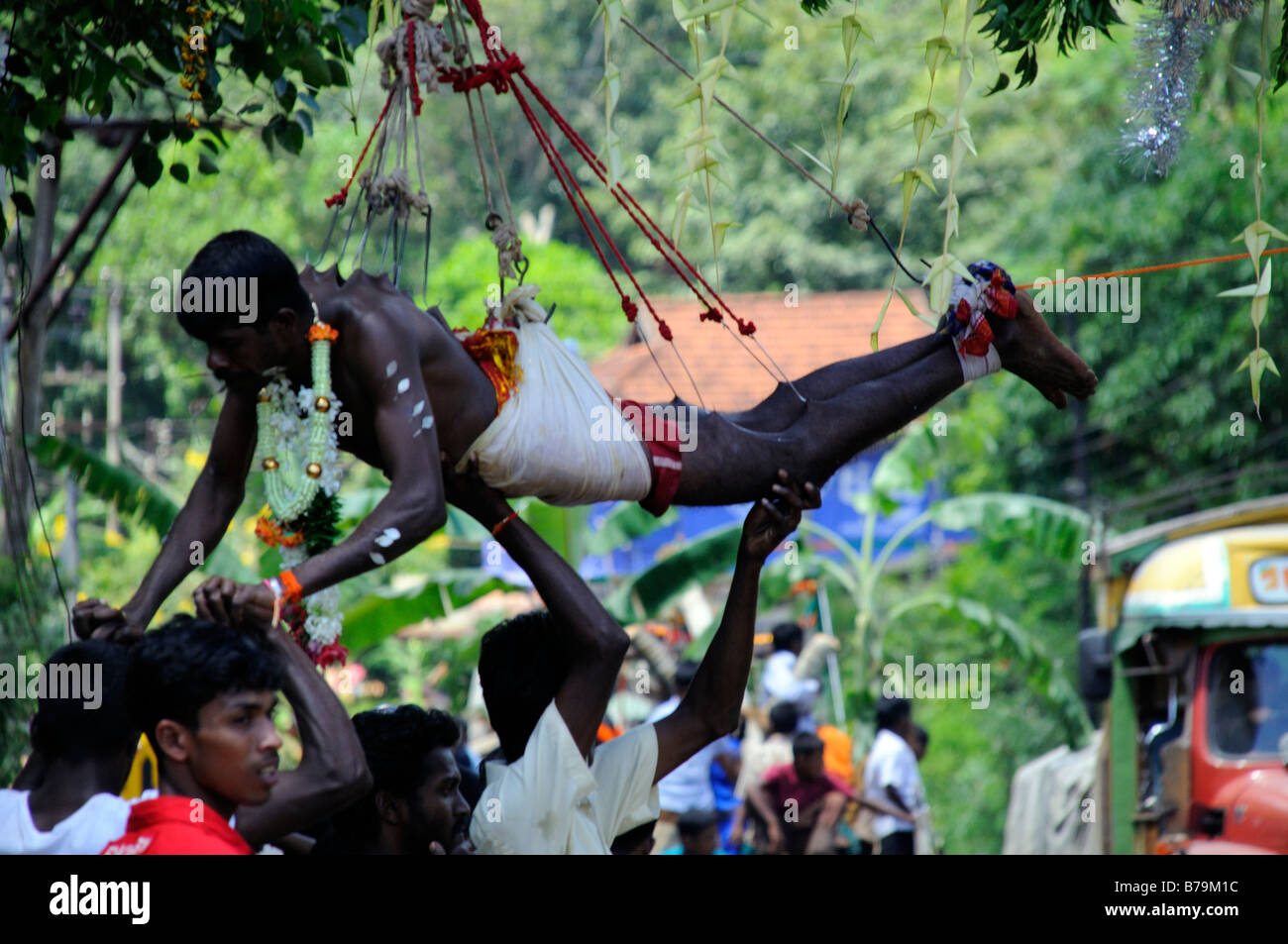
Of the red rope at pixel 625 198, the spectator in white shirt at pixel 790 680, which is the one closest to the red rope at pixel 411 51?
the red rope at pixel 625 198

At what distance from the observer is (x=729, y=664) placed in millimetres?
3473

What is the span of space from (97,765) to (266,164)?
59.4 ft

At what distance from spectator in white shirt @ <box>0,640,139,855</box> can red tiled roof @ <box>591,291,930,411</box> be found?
18.0m

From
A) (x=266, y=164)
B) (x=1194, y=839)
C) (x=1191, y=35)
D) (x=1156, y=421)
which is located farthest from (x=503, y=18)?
(x=1191, y=35)

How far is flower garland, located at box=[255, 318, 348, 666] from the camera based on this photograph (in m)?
3.18

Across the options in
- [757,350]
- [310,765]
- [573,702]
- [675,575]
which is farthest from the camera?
[757,350]

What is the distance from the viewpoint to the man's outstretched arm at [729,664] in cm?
346

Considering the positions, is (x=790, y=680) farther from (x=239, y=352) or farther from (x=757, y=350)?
(x=757, y=350)

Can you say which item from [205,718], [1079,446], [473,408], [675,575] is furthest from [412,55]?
[1079,446]

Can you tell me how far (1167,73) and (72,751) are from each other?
111 inches

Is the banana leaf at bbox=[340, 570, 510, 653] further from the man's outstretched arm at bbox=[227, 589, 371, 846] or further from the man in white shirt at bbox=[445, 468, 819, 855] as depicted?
the man's outstretched arm at bbox=[227, 589, 371, 846]

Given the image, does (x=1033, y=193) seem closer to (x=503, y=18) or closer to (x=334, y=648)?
(x=503, y=18)

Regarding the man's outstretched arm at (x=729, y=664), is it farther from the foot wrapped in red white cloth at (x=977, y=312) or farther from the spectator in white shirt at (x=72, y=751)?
the spectator in white shirt at (x=72, y=751)

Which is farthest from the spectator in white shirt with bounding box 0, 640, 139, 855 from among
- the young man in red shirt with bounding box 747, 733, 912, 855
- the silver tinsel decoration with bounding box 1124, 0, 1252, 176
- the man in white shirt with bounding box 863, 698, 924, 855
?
the man in white shirt with bounding box 863, 698, 924, 855
